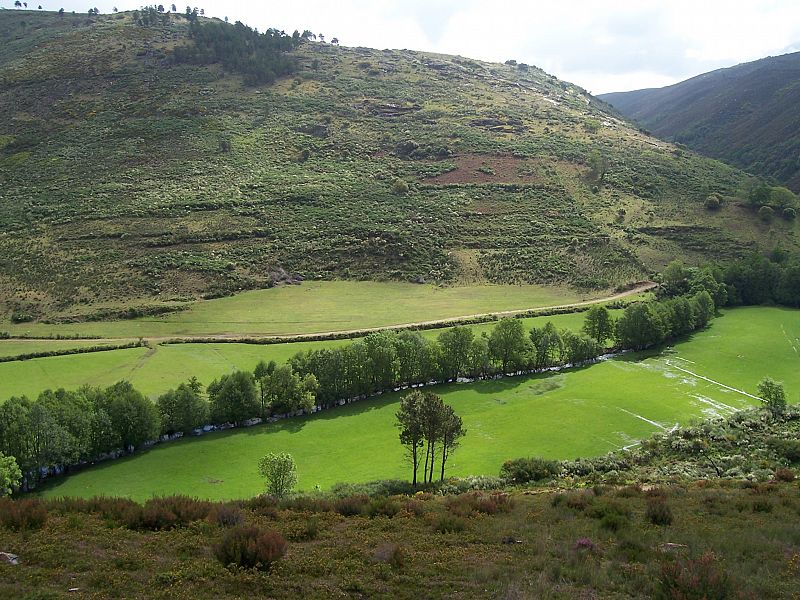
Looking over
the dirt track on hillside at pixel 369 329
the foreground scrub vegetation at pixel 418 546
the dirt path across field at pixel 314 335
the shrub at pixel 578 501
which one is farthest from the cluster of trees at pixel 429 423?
the dirt track on hillside at pixel 369 329

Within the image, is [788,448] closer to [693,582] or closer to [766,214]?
[693,582]

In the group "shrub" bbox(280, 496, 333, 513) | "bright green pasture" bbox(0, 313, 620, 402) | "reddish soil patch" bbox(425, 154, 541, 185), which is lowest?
"bright green pasture" bbox(0, 313, 620, 402)

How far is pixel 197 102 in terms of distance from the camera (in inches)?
6732

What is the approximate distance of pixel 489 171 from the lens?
142m

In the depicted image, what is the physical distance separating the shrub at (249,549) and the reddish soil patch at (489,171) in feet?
422

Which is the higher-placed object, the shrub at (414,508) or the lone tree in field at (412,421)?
the shrub at (414,508)

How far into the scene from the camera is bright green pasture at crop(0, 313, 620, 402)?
57938 millimetres

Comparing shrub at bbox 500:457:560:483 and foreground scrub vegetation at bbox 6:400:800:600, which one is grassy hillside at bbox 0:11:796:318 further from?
foreground scrub vegetation at bbox 6:400:800:600

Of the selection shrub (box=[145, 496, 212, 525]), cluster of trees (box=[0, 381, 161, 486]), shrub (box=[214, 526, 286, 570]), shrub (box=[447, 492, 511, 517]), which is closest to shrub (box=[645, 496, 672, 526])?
shrub (box=[447, 492, 511, 517])

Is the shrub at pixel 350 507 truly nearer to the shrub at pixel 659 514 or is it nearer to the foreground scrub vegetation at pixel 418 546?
the foreground scrub vegetation at pixel 418 546

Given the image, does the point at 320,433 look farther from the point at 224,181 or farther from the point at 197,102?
the point at 197,102

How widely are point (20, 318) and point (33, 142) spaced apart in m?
89.3

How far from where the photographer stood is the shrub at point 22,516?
59.1ft

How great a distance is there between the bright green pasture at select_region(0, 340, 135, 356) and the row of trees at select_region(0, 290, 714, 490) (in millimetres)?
23878
